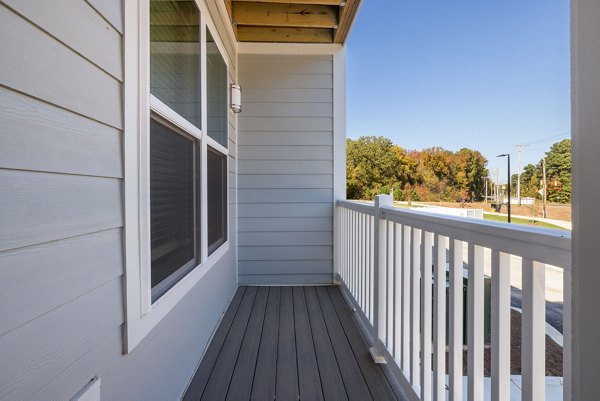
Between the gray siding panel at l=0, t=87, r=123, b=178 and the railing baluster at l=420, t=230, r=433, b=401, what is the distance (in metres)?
1.26

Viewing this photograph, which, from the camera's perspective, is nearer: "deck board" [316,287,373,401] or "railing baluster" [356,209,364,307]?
"deck board" [316,287,373,401]

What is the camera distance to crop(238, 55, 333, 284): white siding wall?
12.1 ft

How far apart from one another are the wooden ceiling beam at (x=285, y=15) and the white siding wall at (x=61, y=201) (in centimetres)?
253

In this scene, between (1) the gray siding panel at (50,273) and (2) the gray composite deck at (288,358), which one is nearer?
(1) the gray siding panel at (50,273)

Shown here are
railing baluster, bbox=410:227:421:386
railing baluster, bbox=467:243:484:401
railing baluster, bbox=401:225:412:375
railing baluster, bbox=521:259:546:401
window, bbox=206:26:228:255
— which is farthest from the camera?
window, bbox=206:26:228:255

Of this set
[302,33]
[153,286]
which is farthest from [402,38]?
[153,286]

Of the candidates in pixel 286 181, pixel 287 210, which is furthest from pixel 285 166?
pixel 287 210

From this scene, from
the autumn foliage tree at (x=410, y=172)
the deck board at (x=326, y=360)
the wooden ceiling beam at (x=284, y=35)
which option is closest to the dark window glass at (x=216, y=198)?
the deck board at (x=326, y=360)

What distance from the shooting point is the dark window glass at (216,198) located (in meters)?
2.44

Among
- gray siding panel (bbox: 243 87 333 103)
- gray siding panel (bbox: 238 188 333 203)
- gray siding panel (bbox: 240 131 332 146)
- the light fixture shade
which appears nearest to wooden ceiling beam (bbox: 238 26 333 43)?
gray siding panel (bbox: 243 87 333 103)

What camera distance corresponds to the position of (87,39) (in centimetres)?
90

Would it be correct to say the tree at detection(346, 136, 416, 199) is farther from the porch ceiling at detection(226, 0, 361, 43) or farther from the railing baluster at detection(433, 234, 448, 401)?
the railing baluster at detection(433, 234, 448, 401)

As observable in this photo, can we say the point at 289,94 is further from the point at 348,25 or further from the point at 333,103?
the point at 348,25

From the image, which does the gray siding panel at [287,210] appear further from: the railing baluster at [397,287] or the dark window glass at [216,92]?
the railing baluster at [397,287]
